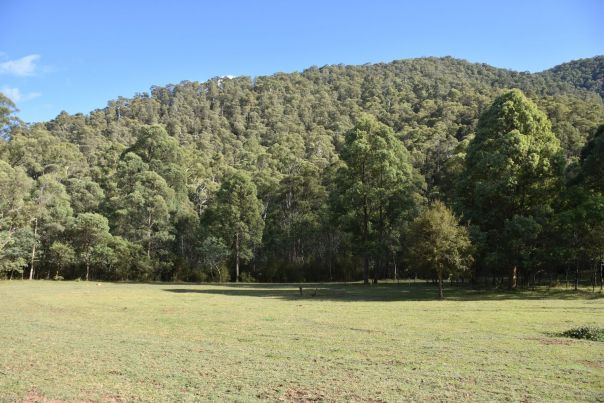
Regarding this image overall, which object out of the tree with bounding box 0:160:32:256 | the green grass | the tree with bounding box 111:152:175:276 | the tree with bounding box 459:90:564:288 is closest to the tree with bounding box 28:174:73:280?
the tree with bounding box 0:160:32:256

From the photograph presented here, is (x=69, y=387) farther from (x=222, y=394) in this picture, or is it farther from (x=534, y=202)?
(x=534, y=202)

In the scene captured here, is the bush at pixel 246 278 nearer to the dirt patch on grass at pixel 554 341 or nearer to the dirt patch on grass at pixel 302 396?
the dirt patch on grass at pixel 554 341

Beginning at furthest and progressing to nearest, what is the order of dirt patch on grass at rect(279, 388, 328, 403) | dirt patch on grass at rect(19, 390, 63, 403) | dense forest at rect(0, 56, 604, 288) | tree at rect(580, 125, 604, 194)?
dense forest at rect(0, 56, 604, 288)
tree at rect(580, 125, 604, 194)
dirt patch on grass at rect(279, 388, 328, 403)
dirt patch on grass at rect(19, 390, 63, 403)

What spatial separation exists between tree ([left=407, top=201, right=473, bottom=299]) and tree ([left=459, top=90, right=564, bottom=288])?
3.60 m

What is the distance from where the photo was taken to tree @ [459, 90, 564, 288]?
122ft

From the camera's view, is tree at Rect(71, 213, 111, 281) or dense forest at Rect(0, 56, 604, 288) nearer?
dense forest at Rect(0, 56, 604, 288)

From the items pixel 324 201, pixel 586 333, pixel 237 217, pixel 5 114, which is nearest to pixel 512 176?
pixel 586 333

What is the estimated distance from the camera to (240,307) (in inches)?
1108

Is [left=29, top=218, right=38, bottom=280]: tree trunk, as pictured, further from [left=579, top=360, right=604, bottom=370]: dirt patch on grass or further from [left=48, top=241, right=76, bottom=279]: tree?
[left=579, top=360, right=604, bottom=370]: dirt patch on grass

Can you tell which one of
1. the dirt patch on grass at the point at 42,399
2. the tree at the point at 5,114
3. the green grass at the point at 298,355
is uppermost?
the tree at the point at 5,114

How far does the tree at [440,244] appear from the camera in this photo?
3397 cm

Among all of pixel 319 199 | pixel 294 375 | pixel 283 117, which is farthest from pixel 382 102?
pixel 294 375

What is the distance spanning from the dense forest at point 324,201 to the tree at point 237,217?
21cm

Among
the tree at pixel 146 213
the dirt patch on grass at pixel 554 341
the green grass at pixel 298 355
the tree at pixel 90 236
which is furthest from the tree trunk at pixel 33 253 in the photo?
the dirt patch on grass at pixel 554 341
